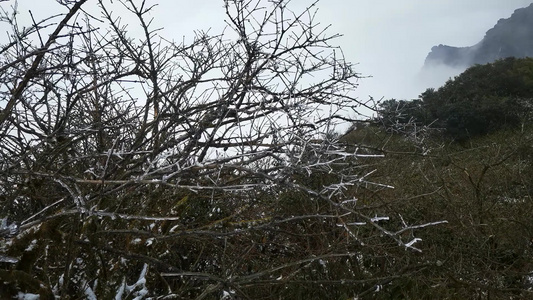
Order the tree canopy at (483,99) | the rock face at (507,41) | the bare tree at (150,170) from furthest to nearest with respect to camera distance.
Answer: the rock face at (507,41), the tree canopy at (483,99), the bare tree at (150,170)

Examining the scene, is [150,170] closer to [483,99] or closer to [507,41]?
[483,99]

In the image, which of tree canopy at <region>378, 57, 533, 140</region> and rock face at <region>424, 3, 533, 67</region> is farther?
rock face at <region>424, 3, 533, 67</region>

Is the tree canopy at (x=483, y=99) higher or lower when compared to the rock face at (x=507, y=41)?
lower

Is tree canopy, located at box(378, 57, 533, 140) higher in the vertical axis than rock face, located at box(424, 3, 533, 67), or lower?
lower

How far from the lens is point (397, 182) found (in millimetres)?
8430

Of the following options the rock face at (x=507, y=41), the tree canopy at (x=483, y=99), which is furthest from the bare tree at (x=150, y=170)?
the rock face at (x=507, y=41)

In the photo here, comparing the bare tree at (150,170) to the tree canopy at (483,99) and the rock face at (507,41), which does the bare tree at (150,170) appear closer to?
the tree canopy at (483,99)

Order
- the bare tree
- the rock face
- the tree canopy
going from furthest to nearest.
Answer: the rock face
the tree canopy
the bare tree

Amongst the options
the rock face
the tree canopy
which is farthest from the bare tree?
the rock face

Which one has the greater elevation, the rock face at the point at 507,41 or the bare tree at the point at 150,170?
the rock face at the point at 507,41

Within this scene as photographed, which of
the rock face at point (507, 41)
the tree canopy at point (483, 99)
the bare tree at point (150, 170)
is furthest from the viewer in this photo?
the rock face at point (507, 41)

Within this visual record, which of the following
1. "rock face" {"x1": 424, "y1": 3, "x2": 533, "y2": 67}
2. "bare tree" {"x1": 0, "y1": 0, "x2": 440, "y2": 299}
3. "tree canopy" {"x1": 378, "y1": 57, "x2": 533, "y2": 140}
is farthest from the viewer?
"rock face" {"x1": 424, "y1": 3, "x2": 533, "y2": 67}

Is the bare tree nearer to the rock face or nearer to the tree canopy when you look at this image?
the tree canopy

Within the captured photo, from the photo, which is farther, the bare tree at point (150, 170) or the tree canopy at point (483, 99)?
the tree canopy at point (483, 99)
